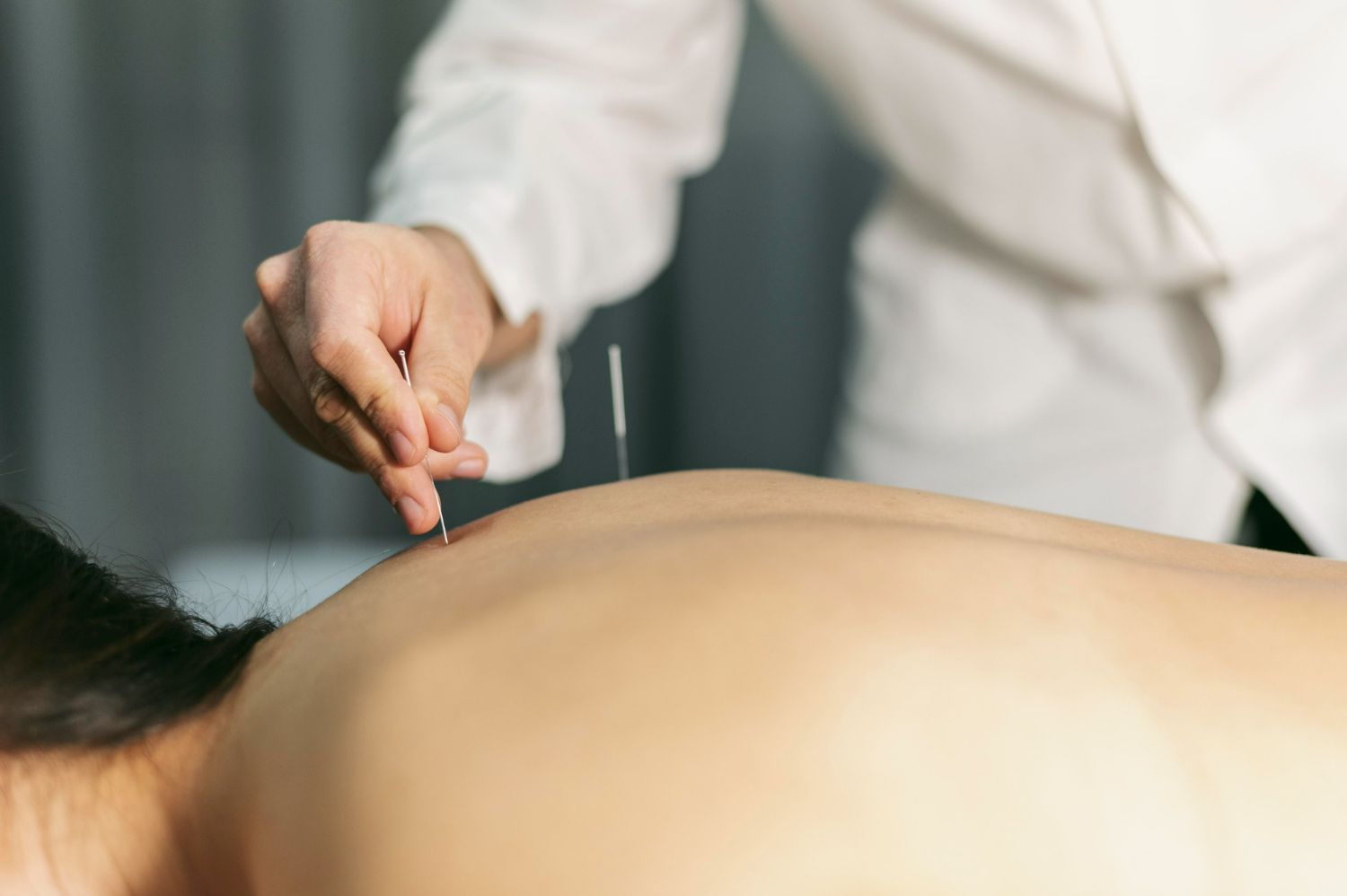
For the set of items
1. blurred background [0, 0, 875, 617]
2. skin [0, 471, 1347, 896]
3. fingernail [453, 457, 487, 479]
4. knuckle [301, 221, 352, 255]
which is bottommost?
blurred background [0, 0, 875, 617]

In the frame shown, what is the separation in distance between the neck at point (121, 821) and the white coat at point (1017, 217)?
446 millimetres

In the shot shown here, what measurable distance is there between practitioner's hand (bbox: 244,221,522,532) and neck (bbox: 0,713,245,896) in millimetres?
161

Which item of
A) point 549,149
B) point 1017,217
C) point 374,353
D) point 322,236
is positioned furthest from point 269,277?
point 1017,217

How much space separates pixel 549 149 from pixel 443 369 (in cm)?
42

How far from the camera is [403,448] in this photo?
2.01 ft

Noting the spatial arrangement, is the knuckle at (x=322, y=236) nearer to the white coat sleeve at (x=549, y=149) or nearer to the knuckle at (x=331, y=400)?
the knuckle at (x=331, y=400)

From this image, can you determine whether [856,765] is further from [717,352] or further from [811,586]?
[717,352]

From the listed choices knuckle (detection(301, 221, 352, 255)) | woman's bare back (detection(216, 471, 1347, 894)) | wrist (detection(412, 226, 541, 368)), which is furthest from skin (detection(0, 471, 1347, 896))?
wrist (detection(412, 226, 541, 368))

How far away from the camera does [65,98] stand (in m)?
2.04

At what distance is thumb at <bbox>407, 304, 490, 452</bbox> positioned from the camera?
2.07ft

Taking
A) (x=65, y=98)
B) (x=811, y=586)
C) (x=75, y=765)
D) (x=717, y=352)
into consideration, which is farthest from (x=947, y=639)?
(x=65, y=98)

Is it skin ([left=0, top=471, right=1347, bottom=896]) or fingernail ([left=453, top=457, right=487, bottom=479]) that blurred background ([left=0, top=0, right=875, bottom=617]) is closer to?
fingernail ([left=453, top=457, right=487, bottom=479])

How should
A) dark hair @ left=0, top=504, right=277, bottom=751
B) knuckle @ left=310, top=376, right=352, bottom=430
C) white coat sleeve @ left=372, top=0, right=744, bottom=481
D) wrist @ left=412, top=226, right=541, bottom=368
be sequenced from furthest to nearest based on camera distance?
white coat sleeve @ left=372, top=0, right=744, bottom=481 → wrist @ left=412, top=226, right=541, bottom=368 → knuckle @ left=310, top=376, right=352, bottom=430 → dark hair @ left=0, top=504, right=277, bottom=751

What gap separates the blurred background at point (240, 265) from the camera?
204cm
